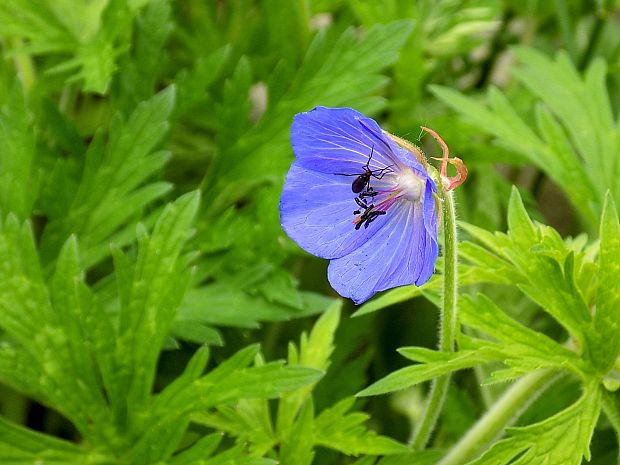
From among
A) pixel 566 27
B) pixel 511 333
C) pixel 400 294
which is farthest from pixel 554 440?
pixel 566 27

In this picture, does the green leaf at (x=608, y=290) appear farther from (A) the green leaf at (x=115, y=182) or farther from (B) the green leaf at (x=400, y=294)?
(A) the green leaf at (x=115, y=182)

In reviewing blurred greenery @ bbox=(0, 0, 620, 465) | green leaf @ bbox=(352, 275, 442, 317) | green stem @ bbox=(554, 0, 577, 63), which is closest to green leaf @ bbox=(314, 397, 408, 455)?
blurred greenery @ bbox=(0, 0, 620, 465)

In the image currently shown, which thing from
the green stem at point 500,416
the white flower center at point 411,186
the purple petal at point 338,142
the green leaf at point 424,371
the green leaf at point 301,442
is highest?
the purple petal at point 338,142

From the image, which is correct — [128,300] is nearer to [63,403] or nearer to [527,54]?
[63,403]

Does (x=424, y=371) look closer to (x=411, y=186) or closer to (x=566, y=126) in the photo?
(x=411, y=186)

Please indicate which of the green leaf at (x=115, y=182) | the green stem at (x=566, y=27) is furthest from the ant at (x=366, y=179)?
the green stem at (x=566, y=27)

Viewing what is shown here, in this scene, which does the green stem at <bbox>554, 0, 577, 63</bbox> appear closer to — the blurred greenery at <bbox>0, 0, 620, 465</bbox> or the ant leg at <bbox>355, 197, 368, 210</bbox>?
the blurred greenery at <bbox>0, 0, 620, 465</bbox>
